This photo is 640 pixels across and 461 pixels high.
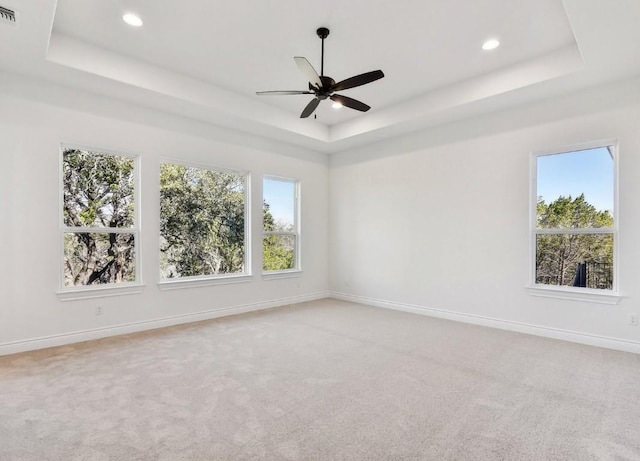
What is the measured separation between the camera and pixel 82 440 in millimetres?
2051

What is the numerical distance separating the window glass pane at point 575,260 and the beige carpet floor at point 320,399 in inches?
30.4

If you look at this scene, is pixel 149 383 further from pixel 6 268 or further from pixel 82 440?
pixel 6 268

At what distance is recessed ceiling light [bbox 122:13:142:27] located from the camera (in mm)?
3128

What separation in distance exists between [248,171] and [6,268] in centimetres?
327

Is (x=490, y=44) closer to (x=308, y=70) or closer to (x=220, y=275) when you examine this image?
(x=308, y=70)

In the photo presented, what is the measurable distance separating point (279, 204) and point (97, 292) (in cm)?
314

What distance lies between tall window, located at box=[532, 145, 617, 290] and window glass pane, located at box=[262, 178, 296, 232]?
390 cm

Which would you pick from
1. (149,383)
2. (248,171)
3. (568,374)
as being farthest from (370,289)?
(149,383)

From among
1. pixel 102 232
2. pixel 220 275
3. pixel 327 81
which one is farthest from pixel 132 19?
pixel 220 275

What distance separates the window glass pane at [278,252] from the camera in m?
6.00

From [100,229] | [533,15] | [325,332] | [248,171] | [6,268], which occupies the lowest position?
[325,332]

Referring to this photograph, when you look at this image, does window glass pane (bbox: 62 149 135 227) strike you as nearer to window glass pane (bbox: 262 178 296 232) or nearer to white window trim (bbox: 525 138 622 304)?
window glass pane (bbox: 262 178 296 232)

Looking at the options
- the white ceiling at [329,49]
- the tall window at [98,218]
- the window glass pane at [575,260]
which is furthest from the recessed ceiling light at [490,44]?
the tall window at [98,218]

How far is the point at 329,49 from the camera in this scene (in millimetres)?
3660
